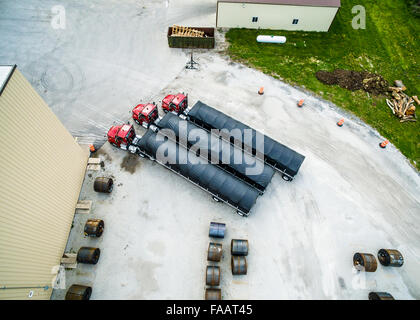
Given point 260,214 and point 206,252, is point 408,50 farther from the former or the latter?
point 206,252

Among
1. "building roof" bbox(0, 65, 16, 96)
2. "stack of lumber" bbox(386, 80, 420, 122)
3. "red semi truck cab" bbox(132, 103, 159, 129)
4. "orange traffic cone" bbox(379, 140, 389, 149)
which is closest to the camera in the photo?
"building roof" bbox(0, 65, 16, 96)

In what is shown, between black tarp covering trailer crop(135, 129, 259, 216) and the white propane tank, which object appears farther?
the white propane tank

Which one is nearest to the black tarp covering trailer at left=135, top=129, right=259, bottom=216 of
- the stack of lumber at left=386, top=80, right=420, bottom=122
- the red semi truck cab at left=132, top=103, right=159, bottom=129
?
the red semi truck cab at left=132, top=103, right=159, bottom=129

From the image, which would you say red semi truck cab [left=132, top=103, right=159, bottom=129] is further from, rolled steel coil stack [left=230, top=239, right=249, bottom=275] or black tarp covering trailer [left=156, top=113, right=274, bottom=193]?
rolled steel coil stack [left=230, top=239, right=249, bottom=275]

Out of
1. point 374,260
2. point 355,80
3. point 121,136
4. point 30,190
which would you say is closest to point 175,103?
point 121,136

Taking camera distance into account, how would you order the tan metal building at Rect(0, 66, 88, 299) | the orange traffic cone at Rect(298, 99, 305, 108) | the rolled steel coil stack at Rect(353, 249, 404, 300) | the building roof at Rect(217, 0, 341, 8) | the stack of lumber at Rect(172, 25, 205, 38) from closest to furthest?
the tan metal building at Rect(0, 66, 88, 299)
the rolled steel coil stack at Rect(353, 249, 404, 300)
the orange traffic cone at Rect(298, 99, 305, 108)
the building roof at Rect(217, 0, 341, 8)
the stack of lumber at Rect(172, 25, 205, 38)

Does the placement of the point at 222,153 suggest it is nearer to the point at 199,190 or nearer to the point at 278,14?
the point at 199,190

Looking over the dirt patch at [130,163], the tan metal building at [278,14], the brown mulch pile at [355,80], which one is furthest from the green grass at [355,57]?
the dirt patch at [130,163]
